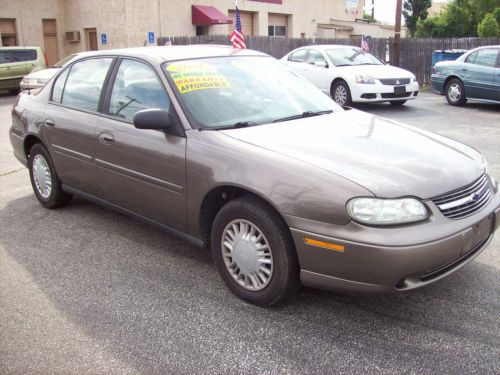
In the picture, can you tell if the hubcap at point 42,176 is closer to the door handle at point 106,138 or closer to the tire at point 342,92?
the door handle at point 106,138

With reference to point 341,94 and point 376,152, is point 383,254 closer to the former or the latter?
point 376,152

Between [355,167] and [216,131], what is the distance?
3.36ft

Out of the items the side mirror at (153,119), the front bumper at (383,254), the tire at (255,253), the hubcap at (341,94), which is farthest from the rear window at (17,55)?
the front bumper at (383,254)

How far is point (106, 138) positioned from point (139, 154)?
49 cm

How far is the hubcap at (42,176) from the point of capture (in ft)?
17.5

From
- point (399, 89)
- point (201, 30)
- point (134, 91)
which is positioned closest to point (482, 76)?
point (399, 89)

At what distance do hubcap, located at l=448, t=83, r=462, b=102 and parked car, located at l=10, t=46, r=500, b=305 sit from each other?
32.4 ft

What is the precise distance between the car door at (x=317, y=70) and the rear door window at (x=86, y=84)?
358 inches

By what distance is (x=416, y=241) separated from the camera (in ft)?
9.22

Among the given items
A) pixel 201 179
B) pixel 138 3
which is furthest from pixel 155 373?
pixel 138 3

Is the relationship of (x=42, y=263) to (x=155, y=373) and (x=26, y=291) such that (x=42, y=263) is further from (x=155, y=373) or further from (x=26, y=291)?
(x=155, y=373)

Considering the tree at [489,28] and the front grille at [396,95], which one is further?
the tree at [489,28]

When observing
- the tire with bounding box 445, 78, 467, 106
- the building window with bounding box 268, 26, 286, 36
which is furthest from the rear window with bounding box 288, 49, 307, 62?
the building window with bounding box 268, 26, 286, 36

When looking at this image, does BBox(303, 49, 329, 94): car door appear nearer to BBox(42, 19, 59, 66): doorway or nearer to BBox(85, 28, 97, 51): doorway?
BBox(85, 28, 97, 51): doorway
